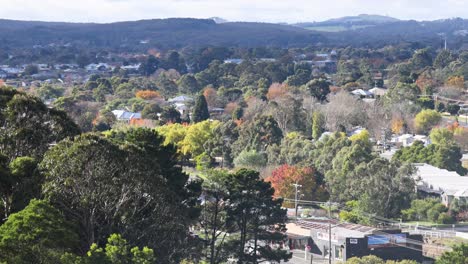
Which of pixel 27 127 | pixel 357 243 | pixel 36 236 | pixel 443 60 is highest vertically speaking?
pixel 27 127

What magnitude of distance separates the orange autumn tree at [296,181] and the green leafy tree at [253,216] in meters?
10.1

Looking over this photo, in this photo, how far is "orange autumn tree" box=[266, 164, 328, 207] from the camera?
32.0 metres

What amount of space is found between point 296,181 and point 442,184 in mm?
4915

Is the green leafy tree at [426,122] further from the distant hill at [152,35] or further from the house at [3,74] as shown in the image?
the distant hill at [152,35]

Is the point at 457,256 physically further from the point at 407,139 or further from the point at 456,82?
the point at 456,82

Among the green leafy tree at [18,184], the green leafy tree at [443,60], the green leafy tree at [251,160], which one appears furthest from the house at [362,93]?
the green leafy tree at [18,184]

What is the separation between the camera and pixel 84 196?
15.2 meters

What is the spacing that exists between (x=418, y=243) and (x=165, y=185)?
11.8 m

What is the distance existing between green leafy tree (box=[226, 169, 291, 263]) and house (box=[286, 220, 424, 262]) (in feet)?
14.9

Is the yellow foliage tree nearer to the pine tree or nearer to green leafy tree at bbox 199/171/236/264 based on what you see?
the pine tree

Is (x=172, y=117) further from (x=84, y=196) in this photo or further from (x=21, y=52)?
(x=21, y=52)

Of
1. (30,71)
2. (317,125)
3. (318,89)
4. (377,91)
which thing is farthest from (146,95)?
(30,71)

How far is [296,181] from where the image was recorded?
3203 cm

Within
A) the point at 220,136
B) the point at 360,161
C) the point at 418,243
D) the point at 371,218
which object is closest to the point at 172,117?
the point at 220,136
